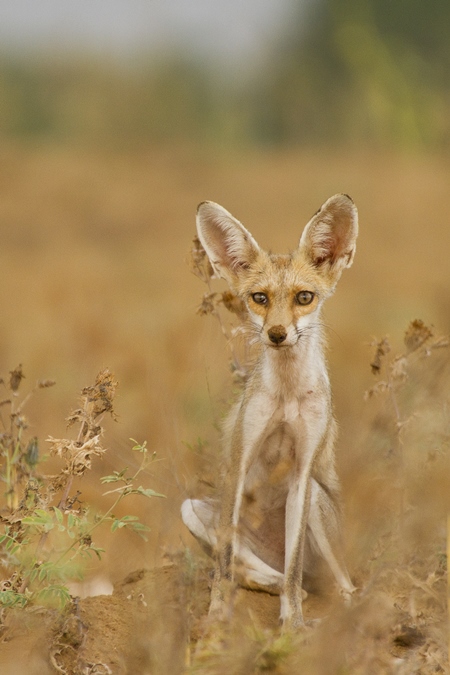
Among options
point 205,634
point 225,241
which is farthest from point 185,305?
point 205,634

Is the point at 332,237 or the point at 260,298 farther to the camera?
the point at 332,237

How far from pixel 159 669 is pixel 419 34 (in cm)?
3754

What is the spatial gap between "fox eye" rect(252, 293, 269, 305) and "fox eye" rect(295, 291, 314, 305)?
174mm

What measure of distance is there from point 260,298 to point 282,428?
2.45 ft

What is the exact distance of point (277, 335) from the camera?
5.55 meters

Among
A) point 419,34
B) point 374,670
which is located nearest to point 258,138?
point 419,34

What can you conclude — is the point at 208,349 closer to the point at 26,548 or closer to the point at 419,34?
the point at 26,548

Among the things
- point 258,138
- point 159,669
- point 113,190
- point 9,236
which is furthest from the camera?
point 258,138

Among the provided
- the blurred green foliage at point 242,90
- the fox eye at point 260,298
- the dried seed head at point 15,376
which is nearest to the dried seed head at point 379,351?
the fox eye at point 260,298

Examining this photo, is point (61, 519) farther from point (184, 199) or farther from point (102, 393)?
point (184, 199)

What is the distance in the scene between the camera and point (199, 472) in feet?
21.6

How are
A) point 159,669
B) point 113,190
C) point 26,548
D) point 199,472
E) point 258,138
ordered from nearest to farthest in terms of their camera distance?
1. point 159,669
2. point 26,548
3. point 199,472
4. point 113,190
5. point 258,138

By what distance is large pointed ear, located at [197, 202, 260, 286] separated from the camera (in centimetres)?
610

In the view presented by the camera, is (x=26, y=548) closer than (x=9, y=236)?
Yes
